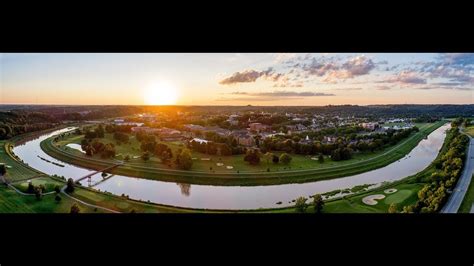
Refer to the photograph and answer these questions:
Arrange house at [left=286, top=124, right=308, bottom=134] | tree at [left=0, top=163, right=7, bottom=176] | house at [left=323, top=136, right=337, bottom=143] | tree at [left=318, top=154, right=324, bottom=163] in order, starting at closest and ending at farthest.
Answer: tree at [left=0, top=163, right=7, bottom=176], tree at [left=318, top=154, right=324, bottom=163], house at [left=323, top=136, right=337, bottom=143], house at [left=286, top=124, right=308, bottom=134]

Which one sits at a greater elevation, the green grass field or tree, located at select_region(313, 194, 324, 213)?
the green grass field

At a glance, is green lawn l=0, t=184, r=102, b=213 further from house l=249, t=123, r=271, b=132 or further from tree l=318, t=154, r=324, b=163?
tree l=318, t=154, r=324, b=163

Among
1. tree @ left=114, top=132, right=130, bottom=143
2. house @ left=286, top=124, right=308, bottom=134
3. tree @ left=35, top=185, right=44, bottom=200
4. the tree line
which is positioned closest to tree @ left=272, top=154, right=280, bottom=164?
house @ left=286, top=124, right=308, bottom=134

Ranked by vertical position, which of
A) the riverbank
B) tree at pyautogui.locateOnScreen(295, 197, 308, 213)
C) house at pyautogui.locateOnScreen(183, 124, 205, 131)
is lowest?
tree at pyautogui.locateOnScreen(295, 197, 308, 213)
